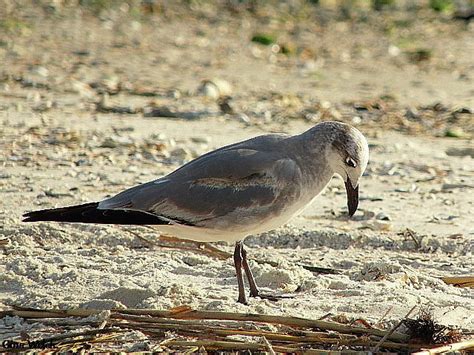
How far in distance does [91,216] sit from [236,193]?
687 mm

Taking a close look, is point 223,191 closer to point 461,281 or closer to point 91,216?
point 91,216

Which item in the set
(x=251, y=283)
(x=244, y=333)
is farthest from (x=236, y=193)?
(x=244, y=333)

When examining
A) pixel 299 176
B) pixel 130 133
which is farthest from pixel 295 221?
pixel 130 133

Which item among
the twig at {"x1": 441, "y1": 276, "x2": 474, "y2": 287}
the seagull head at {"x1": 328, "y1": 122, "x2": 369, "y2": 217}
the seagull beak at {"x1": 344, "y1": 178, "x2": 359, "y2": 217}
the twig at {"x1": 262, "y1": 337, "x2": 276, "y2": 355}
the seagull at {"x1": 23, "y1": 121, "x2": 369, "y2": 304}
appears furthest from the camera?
the twig at {"x1": 441, "y1": 276, "x2": 474, "y2": 287}

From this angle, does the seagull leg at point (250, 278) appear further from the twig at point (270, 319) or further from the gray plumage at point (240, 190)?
the twig at point (270, 319)

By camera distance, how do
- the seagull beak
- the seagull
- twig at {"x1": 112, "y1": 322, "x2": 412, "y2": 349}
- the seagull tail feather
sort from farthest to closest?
the seagull beak < the seagull < the seagull tail feather < twig at {"x1": 112, "y1": 322, "x2": 412, "y2": 349}

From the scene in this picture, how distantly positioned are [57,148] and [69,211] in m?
3.33

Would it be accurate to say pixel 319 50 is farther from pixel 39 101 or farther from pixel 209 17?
pixel 39 101

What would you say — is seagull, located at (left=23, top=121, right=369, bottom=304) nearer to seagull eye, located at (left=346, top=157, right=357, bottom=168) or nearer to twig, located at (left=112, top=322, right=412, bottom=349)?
seagull eye, located at (left=346, top=157, right=357, bottom=168)

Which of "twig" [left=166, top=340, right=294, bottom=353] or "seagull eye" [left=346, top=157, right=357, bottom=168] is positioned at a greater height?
"seagull eye" [left=346, top=157, right=357, bottom=168]

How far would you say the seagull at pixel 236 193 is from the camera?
507 cm

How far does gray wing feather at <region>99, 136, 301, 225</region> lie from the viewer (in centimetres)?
509

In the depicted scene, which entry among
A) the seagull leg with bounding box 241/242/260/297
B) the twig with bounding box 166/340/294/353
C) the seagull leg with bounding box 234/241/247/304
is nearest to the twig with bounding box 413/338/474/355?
the twig with bounding box 166/340/294/353

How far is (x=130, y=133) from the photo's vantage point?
8.98 metres
